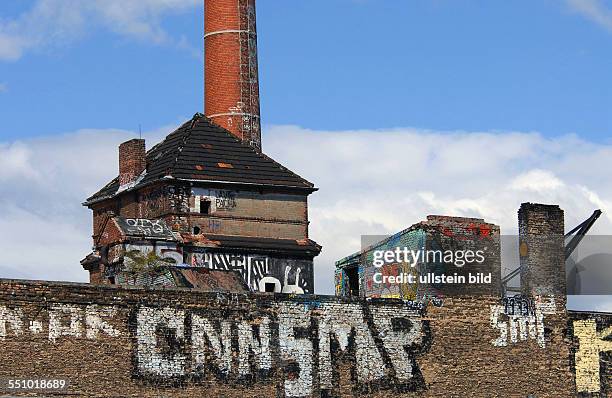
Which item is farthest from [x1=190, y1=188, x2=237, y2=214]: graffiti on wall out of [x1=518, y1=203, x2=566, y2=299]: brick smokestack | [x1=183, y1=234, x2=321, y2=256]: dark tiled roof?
[x1=518, y1=203, x2=566, y2=299]: brick smokestack

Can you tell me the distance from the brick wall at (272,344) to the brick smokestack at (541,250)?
52cm

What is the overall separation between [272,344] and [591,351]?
9.46m

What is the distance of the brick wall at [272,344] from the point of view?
94.1ft

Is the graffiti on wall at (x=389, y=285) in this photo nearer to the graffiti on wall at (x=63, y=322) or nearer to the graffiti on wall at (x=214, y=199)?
the graffiti on wall at (x=214, y=199)

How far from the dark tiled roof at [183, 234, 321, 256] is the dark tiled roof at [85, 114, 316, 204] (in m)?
1.70

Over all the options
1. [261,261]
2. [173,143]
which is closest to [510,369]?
[261,261]

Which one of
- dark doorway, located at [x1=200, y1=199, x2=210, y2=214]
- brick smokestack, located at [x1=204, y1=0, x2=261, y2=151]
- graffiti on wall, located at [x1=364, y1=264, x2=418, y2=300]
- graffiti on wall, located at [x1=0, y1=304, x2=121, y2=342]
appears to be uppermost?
brick smokestack, located at [x1=204, y1=0, x2=261, y2=151]

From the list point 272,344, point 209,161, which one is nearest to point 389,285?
point 272,344

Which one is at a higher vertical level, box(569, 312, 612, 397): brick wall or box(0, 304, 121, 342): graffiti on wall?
box(0, 304, 121, 342): graffiti on wall

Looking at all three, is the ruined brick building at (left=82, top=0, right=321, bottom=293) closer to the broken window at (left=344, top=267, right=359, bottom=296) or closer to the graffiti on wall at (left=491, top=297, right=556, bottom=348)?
the broken window at (left=344, top=267, right=359, bottom=296)

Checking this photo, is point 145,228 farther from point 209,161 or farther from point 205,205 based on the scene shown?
point 209,161

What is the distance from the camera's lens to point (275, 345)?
104 feet

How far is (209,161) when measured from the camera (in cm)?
4184

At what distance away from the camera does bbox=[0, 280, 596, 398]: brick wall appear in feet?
94.1
